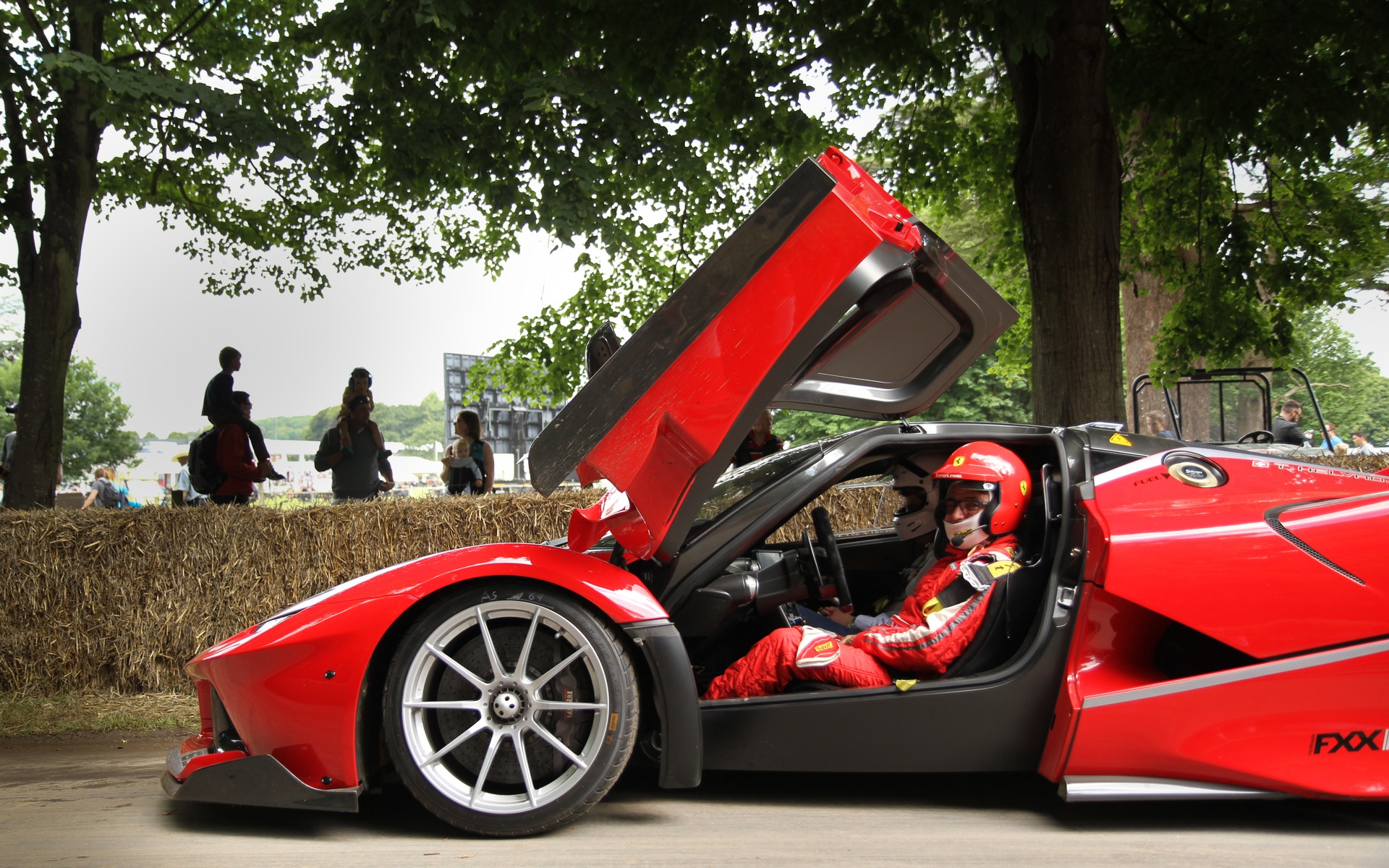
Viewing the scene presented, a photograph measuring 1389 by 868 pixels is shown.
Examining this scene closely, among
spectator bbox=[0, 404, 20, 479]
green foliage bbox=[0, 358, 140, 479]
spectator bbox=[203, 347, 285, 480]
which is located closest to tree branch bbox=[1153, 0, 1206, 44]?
spectator bbox=[203, 347, 285, 480]

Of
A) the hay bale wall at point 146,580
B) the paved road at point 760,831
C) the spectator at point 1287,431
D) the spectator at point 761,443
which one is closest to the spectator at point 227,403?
the hay bale wall at point 146,580

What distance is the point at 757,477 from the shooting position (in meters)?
3.78

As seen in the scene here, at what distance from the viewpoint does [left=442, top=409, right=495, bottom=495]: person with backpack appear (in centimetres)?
877

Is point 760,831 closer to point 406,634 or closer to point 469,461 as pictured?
point 406,634

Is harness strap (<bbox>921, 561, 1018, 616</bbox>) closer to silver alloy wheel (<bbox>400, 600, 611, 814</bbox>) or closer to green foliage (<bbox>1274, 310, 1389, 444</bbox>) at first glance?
silver alloy wheel (<bbox>400, 600, 611, 814</bbox>)

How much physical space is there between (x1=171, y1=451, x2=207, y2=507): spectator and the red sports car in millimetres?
3917

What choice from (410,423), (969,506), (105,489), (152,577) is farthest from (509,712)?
(410,423)

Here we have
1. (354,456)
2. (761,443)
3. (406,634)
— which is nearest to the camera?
(406,634)

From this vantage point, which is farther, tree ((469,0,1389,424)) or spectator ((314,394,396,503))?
spectator ((314,394,396,503))

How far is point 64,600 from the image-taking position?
6.04m

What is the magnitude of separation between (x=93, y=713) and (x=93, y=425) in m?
78.6

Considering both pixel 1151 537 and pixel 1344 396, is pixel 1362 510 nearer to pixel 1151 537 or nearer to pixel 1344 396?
pixel 1151 537

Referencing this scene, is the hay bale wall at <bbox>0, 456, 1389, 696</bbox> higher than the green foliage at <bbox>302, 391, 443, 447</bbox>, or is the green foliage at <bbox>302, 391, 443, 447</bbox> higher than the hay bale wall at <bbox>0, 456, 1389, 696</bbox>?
the green foliage at <bbox>302, 391, 443, 447</bbox>

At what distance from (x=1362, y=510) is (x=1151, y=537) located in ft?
2.24
